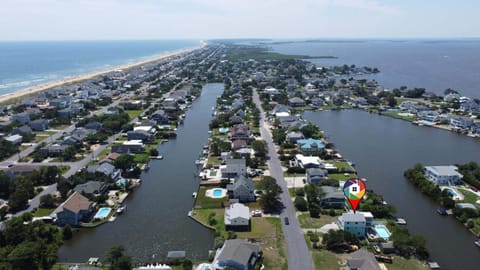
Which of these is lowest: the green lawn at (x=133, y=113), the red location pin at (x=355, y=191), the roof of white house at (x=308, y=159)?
the green lawn at (x=133, y=113)

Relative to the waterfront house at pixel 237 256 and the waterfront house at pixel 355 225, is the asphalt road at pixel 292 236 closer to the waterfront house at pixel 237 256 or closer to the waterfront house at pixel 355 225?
the waterfront house at pixel 237 256

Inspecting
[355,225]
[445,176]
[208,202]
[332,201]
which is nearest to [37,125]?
[208,202]

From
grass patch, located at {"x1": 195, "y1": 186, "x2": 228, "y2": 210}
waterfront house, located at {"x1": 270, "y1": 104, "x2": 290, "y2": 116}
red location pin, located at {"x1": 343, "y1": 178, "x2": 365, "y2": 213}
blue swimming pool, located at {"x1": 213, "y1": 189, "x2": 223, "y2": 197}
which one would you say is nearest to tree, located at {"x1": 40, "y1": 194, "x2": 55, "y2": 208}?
grass patch, located at {"x1": 195, "y1": 186, "x2": 228, "y2": 210}

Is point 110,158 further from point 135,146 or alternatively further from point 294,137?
point 294,137

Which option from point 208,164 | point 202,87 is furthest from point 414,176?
point 202,87

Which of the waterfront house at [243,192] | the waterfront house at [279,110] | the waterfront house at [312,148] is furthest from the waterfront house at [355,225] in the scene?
the waterfront house at [279,110]

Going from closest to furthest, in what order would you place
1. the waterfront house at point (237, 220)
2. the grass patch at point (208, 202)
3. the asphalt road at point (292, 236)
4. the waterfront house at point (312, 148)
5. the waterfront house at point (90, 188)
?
the asphalt road at point (292, 236) → the waterfront house at point (237, 220) → the grass patch at point (208, 202) → the waterfront house at point (90, 188) → the waterfront house at point (312, 148)

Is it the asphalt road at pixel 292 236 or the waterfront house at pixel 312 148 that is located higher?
the waterfront house at pixel 312 148
